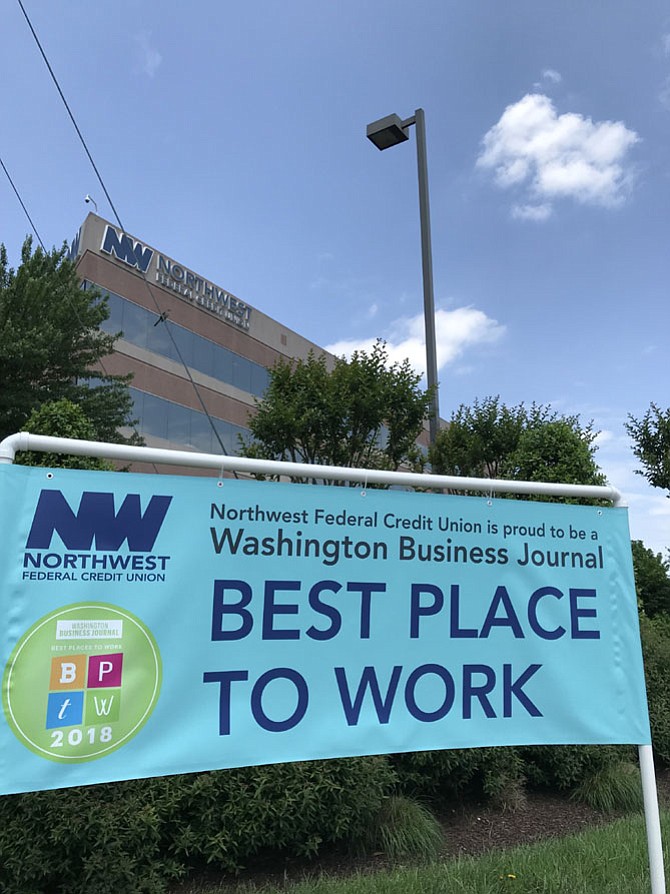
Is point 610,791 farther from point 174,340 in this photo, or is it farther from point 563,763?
point 174,340

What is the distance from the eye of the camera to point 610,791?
17.5 ft

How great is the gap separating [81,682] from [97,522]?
1.73 feet

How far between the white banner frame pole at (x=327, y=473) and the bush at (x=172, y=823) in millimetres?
1721

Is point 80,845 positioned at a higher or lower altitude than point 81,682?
lower

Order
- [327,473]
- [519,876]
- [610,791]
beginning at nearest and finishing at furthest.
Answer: [327,473] < [519,876] < [610,791]

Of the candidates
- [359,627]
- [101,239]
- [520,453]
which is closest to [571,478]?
[520,453]

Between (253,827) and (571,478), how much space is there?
469 centimetres

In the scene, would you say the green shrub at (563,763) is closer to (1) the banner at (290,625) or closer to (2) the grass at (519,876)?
(2) the grass at (519,876)

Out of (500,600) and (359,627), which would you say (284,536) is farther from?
(500,600)

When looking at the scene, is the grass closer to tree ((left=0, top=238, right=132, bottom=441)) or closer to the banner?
the banner

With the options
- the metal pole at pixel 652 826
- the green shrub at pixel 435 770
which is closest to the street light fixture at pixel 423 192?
the green shrub at pixel 435 770

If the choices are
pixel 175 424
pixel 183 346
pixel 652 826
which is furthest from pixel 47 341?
Result: pixel 652 826

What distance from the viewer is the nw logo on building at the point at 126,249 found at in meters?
29.6

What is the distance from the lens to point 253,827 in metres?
3.78
